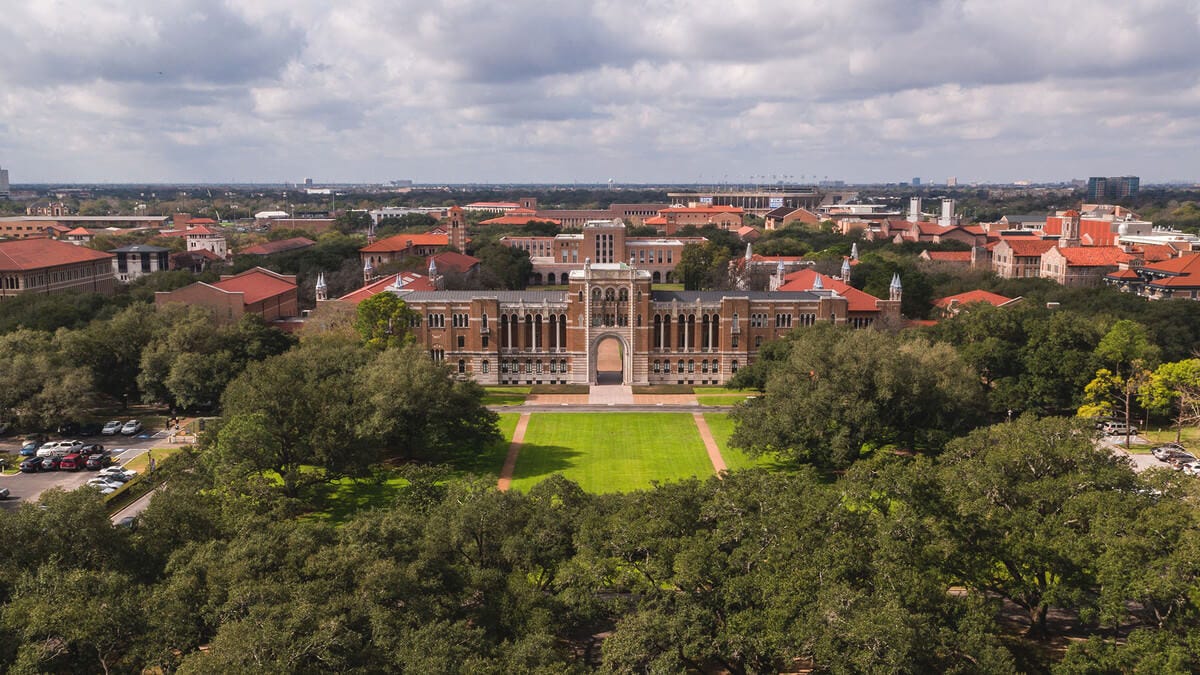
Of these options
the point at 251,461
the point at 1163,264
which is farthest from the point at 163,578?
the point at 1163,264

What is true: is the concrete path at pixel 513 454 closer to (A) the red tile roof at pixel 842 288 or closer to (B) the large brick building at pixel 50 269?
(A) the red tile roof at pixel 842 288

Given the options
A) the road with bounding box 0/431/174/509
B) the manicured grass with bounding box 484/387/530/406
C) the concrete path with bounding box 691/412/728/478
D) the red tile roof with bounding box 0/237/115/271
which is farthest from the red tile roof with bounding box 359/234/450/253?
the concrete path with bounding box 691/412/728/478

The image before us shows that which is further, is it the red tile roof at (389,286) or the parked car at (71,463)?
the red tile roof at (389,286)

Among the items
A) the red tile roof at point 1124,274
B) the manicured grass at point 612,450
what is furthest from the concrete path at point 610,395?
the red tile roof at point 1124,274

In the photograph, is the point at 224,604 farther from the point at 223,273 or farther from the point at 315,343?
the point at 223,273

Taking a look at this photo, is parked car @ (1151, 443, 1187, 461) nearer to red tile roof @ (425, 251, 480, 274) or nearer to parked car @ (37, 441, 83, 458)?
parked car @ (37, 441, 83, 458)

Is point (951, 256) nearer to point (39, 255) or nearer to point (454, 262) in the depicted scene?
point (454, 262)
